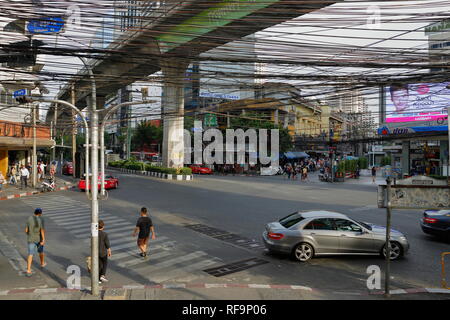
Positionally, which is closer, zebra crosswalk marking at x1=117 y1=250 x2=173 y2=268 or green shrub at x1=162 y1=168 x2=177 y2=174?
zebra crosswalk marking at x1=117 y1=250 x2=173 y2=268

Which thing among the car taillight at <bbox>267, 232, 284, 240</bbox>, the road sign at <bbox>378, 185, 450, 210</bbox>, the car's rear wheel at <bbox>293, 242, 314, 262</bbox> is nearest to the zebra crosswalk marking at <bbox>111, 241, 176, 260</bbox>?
the car taillight at <bbox>267, 232, 284, 240</bbox>

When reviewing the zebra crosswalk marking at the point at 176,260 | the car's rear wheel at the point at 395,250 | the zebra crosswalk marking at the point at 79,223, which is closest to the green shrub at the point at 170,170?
the zebra crosswalk marking at the point at 79,223

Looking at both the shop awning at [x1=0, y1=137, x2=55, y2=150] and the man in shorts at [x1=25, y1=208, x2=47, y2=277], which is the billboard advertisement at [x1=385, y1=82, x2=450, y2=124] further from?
the man in shorts at [x1=25, y1=208, x2=47, y2=277]

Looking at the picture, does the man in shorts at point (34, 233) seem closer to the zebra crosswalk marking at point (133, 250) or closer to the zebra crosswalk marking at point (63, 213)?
the zebra crosswalk marking at point (133, 250)

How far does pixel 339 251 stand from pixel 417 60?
5.30 m

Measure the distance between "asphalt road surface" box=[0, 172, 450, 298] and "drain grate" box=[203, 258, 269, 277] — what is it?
2cm

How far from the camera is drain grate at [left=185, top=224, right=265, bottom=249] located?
37.6 feet

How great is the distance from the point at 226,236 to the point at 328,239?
3.77m

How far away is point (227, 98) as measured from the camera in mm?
58875

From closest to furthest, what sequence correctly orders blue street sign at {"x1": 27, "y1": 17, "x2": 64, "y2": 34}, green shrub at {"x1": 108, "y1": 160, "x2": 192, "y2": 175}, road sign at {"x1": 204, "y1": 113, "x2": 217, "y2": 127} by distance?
blue street sign at {"x1": 27, "y1": 17, "x2": 64, "y2": 34}
green shrub at {"x1": 108, "y1": 160, "x2": 192, "y2": 175}
road sign at {"x1": 204, "y1": 113, "x2": 217, "y2": 127}

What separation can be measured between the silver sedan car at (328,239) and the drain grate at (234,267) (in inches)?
21.8

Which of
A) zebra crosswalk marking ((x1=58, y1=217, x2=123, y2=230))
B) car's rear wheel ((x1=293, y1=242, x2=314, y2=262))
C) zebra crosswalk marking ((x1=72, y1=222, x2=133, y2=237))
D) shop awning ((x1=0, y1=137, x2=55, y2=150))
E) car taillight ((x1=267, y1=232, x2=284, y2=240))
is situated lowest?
zebra crosswalk marking ((x1=72, y1=222, x2=133, y2=237))

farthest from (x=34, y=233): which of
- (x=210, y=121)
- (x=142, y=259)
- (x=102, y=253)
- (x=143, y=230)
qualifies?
(x=210, y=121)

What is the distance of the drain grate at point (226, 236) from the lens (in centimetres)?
1145
